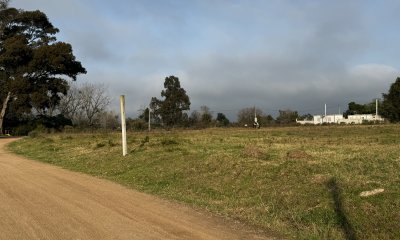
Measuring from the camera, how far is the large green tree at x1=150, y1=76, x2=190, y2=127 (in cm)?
9250

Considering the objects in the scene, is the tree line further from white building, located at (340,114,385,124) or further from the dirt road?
the dirt road

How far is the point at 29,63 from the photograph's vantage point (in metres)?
59.0

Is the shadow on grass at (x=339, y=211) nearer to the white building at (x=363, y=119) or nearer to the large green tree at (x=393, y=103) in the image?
the large green tree at (x=393, y=103)

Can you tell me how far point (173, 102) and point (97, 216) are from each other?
83.2 metres

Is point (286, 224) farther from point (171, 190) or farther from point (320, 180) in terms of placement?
point (171, 190)

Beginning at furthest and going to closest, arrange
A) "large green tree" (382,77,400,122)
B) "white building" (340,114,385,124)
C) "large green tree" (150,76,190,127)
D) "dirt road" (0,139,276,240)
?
"large green tree" (150,76,190,127) → "white building" (340,114,385,124) → "large green tree" (382,77,400,122) → "dirt road" (0,139,276,240)

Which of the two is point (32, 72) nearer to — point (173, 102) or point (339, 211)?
point (173, 102)

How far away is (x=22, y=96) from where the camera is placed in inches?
2276

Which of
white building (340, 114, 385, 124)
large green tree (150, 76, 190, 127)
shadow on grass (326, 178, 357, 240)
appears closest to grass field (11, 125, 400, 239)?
shadow on grass (326, 178, 357, 240)

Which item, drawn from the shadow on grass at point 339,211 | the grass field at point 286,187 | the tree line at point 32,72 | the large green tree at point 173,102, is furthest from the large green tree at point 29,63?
the shadow on grass at point 339,211

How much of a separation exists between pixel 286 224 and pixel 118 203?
13.9 feet

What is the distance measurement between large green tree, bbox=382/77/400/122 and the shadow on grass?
212 feet

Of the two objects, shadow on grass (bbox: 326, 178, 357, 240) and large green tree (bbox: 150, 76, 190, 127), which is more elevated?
large green tree (bbox: 150, 76, 190, 127)

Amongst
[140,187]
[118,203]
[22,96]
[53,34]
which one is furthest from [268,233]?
[53,34]
